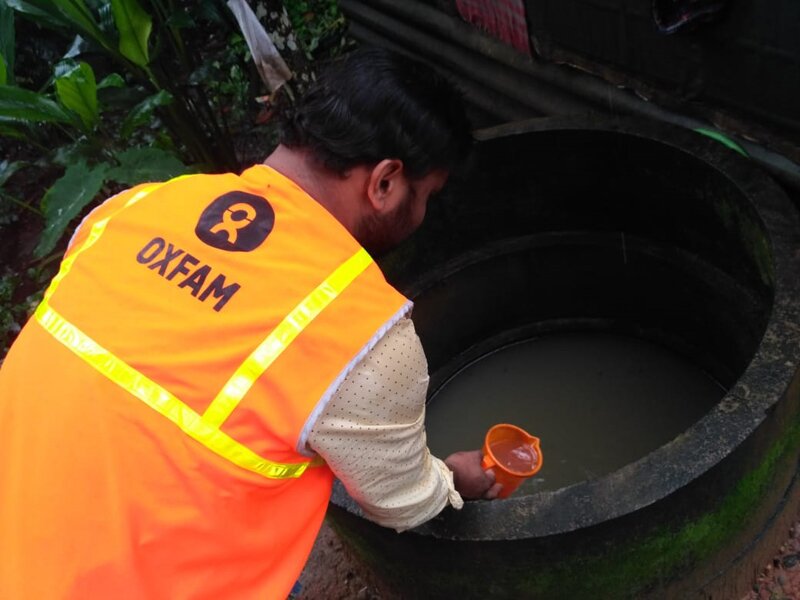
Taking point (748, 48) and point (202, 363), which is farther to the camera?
point (748, 48)

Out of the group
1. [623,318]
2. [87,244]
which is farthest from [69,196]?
[623,318]

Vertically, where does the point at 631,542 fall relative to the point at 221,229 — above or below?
below

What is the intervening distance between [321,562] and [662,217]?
68.0 inches

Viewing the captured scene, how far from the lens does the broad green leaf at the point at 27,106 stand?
3.04 meters

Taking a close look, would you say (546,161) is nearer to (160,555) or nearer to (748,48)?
(748,48)

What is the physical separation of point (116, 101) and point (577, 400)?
2.55 meters

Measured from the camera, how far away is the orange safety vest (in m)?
1.19

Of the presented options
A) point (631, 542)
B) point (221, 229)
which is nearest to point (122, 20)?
point (221, 229)

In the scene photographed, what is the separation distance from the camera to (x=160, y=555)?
121cm

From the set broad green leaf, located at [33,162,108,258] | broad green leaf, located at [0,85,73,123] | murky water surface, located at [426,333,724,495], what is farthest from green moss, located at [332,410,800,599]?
broad green leaf, located at [0,85,73,123]

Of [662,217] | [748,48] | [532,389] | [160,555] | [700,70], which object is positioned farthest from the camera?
[532,389]

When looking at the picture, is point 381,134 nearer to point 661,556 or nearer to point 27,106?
point 661,556

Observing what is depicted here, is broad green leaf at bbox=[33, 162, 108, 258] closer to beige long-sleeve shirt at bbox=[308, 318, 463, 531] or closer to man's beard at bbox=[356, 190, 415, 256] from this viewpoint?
man's beard at bbox=[356, 190, 415, 256]

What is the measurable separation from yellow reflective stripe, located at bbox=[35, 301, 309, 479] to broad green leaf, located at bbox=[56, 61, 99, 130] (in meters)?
2.07
